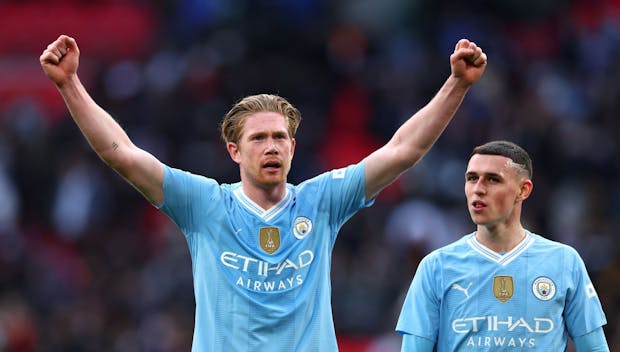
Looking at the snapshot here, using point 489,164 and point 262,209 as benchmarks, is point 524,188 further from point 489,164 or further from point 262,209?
point 262,209

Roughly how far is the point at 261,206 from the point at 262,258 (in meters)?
0.31

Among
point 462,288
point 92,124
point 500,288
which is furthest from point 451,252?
point 92,124

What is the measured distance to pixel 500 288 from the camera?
24.7ft

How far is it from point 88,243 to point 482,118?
15.3ft

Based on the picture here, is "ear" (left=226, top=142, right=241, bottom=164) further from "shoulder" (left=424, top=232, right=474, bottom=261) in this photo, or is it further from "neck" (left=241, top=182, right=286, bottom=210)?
"shoulder" (left=424, top=232, right=474, bottom=261)

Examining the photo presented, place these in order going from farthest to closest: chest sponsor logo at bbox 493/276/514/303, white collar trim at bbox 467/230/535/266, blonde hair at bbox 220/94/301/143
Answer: white collar trim at bbox 467/230/535/266 → chest sponsor logo at bbox 493/276/514/303 → blonde hair at bbox 220/94/301/143

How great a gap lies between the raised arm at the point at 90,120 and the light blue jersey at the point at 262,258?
6.8 inches

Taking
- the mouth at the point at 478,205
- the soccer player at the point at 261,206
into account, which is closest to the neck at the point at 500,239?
the mouth at the point at 478,205

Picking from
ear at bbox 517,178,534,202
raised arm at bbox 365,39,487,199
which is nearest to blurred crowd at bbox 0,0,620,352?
ear at bbox 517,178,534,202

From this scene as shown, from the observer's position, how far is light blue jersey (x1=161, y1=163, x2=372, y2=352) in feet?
21.8

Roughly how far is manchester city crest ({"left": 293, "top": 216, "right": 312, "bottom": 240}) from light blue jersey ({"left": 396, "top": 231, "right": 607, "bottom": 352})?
3.26ft

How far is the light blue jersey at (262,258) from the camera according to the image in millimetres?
6652

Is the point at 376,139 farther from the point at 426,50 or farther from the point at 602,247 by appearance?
the point at 602,247

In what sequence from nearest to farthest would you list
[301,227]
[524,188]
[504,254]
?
1. [301,227]
2. [504,254]
3. [524,188]
